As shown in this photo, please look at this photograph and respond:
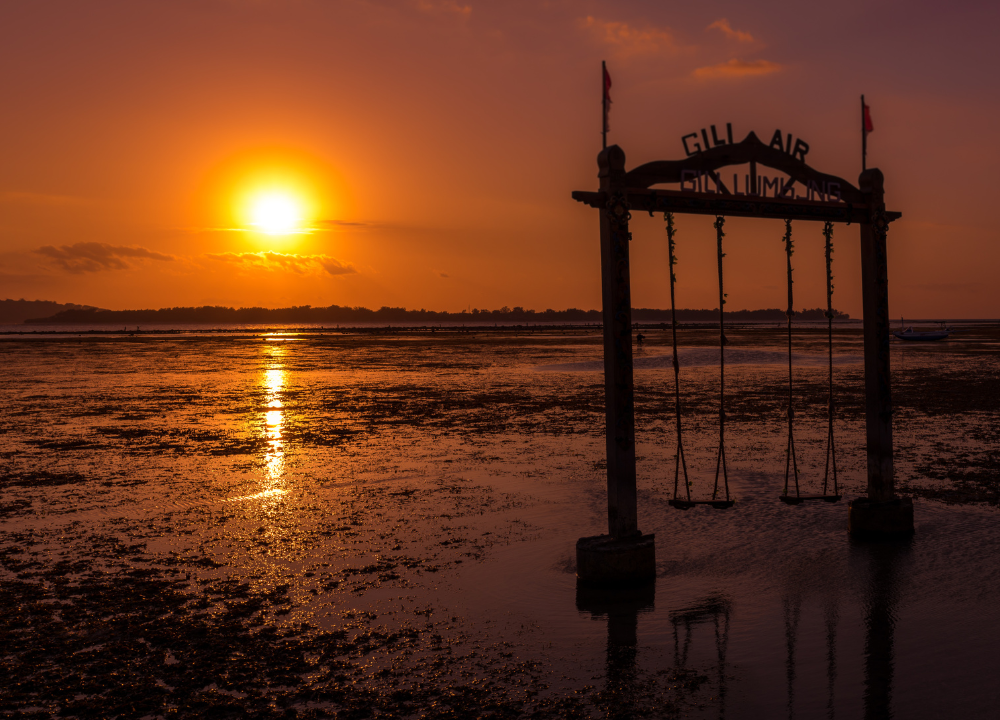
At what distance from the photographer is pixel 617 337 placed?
7.82 metres

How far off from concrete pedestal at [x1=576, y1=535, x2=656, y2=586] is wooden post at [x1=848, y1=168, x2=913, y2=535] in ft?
10.3

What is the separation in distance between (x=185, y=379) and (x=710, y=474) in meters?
29.6

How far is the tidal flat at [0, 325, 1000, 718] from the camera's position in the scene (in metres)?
5.44

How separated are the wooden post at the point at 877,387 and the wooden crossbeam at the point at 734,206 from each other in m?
0.26

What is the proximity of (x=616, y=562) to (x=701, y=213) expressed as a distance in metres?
3.82

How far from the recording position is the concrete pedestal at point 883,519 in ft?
29.7

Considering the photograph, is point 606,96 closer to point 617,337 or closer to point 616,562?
point 617,337

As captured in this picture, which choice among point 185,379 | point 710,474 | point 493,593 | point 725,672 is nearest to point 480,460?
point 710,474

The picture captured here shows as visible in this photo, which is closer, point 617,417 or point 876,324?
point 617,417

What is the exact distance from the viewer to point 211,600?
7.23 m

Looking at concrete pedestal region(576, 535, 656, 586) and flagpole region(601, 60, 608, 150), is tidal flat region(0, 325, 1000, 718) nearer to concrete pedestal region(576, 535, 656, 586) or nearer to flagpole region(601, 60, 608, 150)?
concrete pedestal region(576, 535, 656, 586)

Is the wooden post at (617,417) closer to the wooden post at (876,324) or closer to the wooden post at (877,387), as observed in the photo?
the wooden post at (877,387)

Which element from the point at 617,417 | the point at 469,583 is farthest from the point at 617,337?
the point at 469,583

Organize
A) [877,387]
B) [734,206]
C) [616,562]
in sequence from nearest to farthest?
1. [616,562]
2. [734,206]
3. [877,387]
